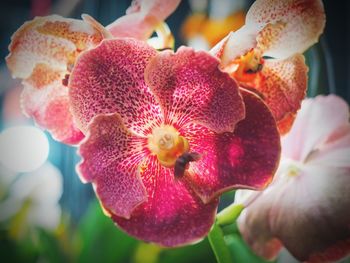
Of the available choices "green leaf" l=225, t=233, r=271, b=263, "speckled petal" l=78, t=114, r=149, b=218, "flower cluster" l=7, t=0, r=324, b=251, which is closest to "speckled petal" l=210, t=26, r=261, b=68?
"flower cluster" l=7, t=0, r=324, b=251

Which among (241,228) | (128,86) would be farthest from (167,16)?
(241,228)

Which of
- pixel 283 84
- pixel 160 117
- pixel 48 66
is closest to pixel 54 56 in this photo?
pixel 48 66

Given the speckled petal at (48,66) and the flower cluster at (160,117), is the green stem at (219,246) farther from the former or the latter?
the speckled petal at (48,66)

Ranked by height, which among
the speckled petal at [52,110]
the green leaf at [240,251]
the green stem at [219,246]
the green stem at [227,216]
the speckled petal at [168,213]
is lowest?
the green leaf at [240,251]

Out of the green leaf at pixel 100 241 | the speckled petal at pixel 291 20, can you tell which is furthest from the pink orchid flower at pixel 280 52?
the green leaf at pixel 100 241

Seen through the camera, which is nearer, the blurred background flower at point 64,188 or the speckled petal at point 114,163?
the speckled petal at point 114,163

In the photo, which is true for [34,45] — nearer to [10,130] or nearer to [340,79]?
[10,130]

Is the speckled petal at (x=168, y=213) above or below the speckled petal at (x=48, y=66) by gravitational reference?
below
